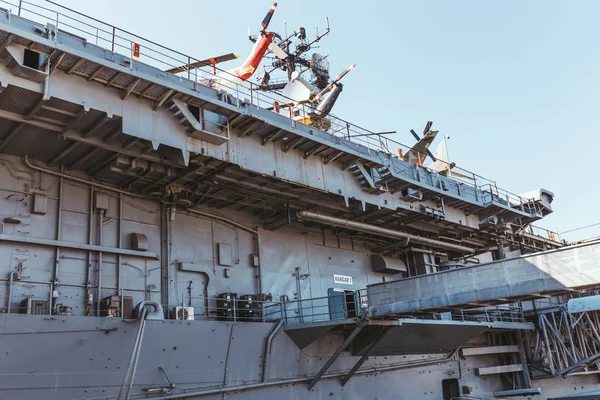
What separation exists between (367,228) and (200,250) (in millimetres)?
6407

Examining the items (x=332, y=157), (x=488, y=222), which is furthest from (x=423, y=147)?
(x=332, y=157)

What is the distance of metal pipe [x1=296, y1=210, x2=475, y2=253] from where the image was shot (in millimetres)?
17141

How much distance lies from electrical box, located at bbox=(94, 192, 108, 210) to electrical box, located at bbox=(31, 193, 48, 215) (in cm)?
125

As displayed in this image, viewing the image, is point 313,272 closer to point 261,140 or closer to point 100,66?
point 261,140

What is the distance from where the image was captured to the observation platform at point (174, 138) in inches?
422

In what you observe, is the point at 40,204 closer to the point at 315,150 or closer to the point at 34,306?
the point at 34,306

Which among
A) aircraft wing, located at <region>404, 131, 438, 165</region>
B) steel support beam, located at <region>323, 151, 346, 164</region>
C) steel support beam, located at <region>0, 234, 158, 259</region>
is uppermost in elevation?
aircraft wing, located at <region>404, 131, 438, 165</region>

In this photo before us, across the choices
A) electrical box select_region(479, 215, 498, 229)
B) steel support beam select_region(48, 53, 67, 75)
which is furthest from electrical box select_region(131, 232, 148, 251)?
electrical box select_region(479, 215, 498, 229)

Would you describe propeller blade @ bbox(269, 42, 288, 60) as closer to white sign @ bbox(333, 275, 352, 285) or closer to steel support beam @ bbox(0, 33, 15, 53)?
white sign @ bbox(333, 275, 352, 285)

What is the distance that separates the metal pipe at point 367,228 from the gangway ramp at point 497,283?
3.44 m

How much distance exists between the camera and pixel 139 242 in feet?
46.2

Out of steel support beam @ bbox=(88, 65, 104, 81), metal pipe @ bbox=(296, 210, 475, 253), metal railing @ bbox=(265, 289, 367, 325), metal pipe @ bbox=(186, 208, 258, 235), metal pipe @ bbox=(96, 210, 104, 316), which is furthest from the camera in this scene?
metal pipe @ bbox=(296, 210, 475, 253)

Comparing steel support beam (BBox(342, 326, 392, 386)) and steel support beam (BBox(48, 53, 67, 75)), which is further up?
steel support beam (BBox(48, 53, 67, 75))

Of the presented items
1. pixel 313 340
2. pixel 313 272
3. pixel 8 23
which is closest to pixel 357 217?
pixel 313 272
